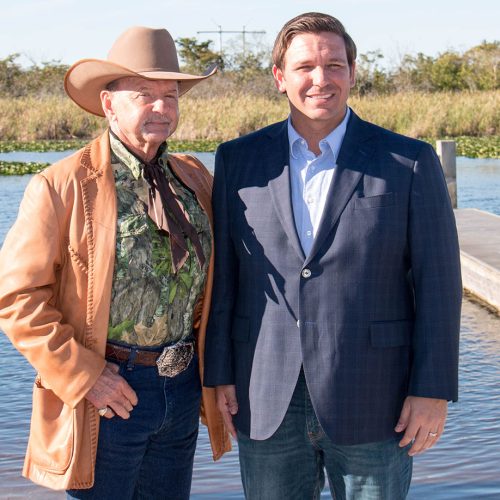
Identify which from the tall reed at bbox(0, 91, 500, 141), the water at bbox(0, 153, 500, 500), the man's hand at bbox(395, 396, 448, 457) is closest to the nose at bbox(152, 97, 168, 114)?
the man's hand at bbox(395, 396, 448, 457)

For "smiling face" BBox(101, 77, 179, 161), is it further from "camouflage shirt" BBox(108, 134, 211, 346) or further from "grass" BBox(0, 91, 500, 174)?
"grass" BBox(0, 91, 500, 174)

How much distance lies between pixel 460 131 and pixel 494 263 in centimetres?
2103

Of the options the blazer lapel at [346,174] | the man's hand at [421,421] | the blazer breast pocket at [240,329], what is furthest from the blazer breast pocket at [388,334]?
the blazer breast pocket at [240,329]

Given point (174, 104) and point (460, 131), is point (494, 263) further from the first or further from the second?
point (460, 131)

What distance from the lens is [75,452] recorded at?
297 centimetres

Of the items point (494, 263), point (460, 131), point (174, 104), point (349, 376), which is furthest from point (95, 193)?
point (460, 131)

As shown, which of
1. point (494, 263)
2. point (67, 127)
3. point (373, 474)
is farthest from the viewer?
point (67, 127)

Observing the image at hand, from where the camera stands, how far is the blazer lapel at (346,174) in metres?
2.97

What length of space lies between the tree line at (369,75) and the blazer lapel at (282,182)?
35.2 m

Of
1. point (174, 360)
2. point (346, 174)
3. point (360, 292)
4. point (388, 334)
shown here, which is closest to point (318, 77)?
point (346, 174)

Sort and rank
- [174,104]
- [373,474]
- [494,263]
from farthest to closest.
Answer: [494,263], [174,104], [373,474]

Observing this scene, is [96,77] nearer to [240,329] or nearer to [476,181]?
[240,329]

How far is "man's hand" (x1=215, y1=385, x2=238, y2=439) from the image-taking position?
10.6ft

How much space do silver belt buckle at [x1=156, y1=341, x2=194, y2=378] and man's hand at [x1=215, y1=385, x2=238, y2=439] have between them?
15 cm
